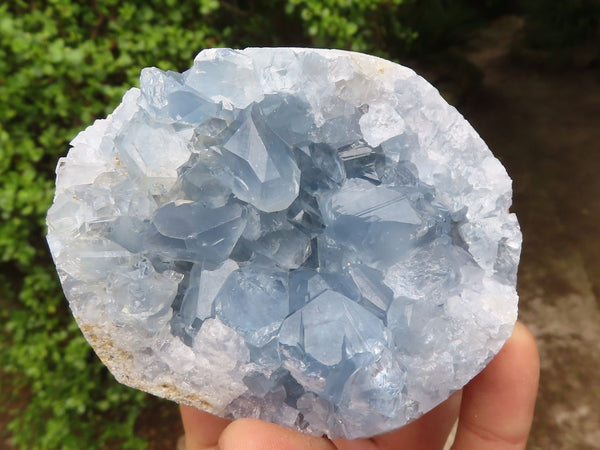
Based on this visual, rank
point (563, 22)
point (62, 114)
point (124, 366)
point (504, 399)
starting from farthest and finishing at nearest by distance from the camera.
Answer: point (563, 22) < point (62, 114) < point (504, 399) < point (124, 366)

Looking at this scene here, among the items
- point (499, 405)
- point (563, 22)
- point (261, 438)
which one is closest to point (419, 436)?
point (499, 405)

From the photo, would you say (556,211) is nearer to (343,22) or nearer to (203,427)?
(343,22)

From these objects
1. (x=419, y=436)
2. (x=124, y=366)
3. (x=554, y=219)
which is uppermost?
(x=124, y=366)

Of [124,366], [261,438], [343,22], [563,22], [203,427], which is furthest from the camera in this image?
[563,22]

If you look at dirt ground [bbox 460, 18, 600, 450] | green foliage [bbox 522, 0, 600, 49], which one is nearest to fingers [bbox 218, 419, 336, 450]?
dirt ground [bbox 460, 18, 600, 450]

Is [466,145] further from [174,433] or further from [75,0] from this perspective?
[174,433]

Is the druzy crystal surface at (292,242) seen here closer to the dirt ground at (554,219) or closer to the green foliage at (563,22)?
the dirt ground at (554,219)

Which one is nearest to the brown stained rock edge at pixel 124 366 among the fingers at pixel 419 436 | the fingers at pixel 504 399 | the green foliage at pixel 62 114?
the fingers at pixel 419 436
